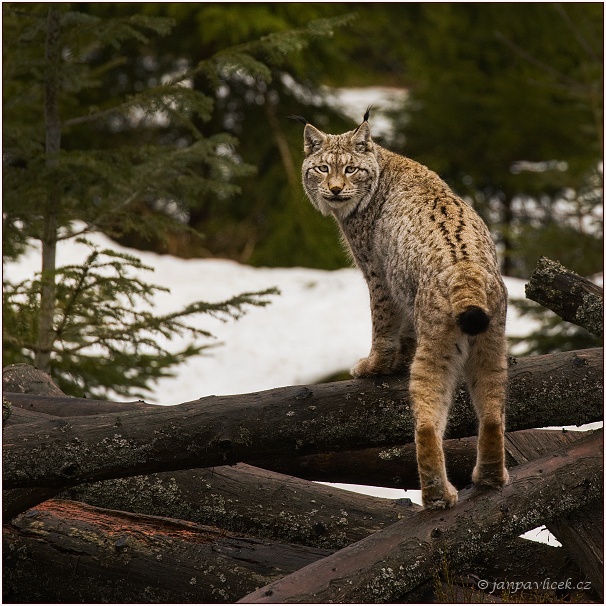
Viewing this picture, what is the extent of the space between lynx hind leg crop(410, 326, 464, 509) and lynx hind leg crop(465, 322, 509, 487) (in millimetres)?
113

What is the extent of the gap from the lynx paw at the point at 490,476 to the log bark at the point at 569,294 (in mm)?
987

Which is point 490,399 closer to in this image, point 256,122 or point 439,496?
point 439,496

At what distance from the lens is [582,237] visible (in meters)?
12.9

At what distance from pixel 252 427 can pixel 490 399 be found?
50.6 inches

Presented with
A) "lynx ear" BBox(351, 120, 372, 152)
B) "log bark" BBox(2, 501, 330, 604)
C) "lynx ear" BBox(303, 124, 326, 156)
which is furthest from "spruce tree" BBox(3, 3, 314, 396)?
"log bark" BBox(2, 501, 330, 604)

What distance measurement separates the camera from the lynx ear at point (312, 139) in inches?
252

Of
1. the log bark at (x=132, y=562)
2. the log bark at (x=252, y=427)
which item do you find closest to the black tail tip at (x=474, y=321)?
the log bark at (x=252, y=427)

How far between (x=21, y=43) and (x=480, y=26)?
1228 centimetres

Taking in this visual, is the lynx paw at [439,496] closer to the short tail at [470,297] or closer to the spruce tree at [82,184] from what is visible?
the short tail at [470,297]

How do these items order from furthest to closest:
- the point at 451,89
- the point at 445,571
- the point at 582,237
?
the point at 451,89, the point at 582,237, the point at 445,571

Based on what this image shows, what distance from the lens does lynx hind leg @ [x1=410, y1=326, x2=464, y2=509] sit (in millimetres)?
4625

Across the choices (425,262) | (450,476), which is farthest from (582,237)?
(425,262)

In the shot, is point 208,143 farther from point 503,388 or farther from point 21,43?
point 503,388

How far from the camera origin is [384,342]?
5.77 m
